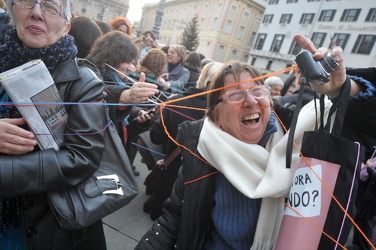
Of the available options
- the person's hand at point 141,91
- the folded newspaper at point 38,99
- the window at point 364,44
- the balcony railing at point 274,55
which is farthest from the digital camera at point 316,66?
the balcony railing at point 274,55

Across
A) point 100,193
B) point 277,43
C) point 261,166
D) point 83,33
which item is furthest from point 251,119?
point 277,43

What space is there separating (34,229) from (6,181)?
38cm

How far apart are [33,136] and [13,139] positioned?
8 centimetres

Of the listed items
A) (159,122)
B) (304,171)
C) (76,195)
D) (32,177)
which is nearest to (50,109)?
(32,177)

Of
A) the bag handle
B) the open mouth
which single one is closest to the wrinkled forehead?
the open mouth

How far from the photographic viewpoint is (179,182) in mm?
1700

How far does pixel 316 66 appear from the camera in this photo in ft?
3.58

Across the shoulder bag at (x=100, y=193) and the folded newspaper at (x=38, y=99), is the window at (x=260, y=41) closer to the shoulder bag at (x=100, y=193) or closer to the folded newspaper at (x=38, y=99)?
the shoulder bag at (x=100, y=193)

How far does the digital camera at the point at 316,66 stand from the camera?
1083 millimetres

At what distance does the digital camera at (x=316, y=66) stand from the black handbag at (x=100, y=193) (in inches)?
45.9

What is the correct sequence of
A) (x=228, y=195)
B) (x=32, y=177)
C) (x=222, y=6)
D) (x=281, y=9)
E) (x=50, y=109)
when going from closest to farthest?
(x=32, y=177) < (x=50, y=109) < (x=228, y=195) < (x=281, y=9) < (x=222, y=6)

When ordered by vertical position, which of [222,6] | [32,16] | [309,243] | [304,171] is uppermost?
[222,6]

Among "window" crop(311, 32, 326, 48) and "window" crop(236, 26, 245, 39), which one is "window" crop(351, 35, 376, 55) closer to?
"window" crop(311, 32, 326, 48)

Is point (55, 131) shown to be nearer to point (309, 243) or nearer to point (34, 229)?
A: point (34, 229)
